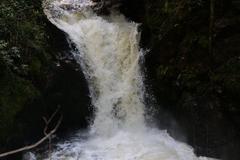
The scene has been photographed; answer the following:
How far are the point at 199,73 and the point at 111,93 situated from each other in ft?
8.95

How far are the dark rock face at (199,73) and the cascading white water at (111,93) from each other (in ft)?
1.92

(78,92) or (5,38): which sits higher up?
(5,38)

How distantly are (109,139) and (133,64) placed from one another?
7.11 feet

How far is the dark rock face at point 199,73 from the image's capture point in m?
7.41

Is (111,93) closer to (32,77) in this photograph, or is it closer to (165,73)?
(165,73)

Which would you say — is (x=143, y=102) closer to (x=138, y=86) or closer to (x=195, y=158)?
(x=138, y=86)

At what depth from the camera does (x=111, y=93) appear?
32.2 feet

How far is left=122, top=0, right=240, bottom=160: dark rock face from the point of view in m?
7.41

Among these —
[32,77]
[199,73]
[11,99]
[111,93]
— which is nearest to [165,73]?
[199,73]

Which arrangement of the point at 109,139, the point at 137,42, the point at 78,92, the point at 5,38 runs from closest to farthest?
the point at 5,38, the point at 109,139, the point at 78,92, the point at 137,42

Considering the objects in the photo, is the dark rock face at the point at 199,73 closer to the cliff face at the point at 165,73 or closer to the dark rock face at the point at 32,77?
the cliff face at the point at 165,73

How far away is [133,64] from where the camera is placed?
9.95 meters

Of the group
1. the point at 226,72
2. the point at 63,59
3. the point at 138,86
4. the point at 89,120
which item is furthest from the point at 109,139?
the point at 226,72

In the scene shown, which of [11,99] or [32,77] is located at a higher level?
[32,77]
